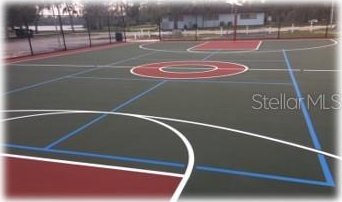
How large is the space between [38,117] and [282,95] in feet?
18.0

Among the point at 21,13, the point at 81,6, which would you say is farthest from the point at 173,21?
the point at 21,13

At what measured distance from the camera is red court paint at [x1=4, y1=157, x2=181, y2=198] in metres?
3.90

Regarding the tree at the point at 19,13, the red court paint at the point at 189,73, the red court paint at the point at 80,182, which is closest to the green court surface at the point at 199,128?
the red court paint at the point at 80,182

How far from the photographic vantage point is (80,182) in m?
4.16

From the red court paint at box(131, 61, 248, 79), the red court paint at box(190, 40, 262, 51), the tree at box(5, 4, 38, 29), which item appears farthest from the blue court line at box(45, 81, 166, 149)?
the tree at box(5, 4, 38, 29)

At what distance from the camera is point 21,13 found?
120 ft

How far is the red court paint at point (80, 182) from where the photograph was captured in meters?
3.90

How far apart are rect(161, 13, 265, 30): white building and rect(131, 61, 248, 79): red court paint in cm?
3706

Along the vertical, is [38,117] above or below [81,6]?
below

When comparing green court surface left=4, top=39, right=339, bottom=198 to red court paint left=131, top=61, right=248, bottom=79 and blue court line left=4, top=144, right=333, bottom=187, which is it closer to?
blue court line left=4, top=144, right=333, bottom=187

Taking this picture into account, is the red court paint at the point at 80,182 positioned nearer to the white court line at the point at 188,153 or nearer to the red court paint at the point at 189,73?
the white court line at the point at 188,153

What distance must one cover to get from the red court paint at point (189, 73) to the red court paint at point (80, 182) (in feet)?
22.1

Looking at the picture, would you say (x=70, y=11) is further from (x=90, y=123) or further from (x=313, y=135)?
(x=313, y=135)

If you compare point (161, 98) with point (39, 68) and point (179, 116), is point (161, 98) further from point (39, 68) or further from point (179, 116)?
point (39, 68)
